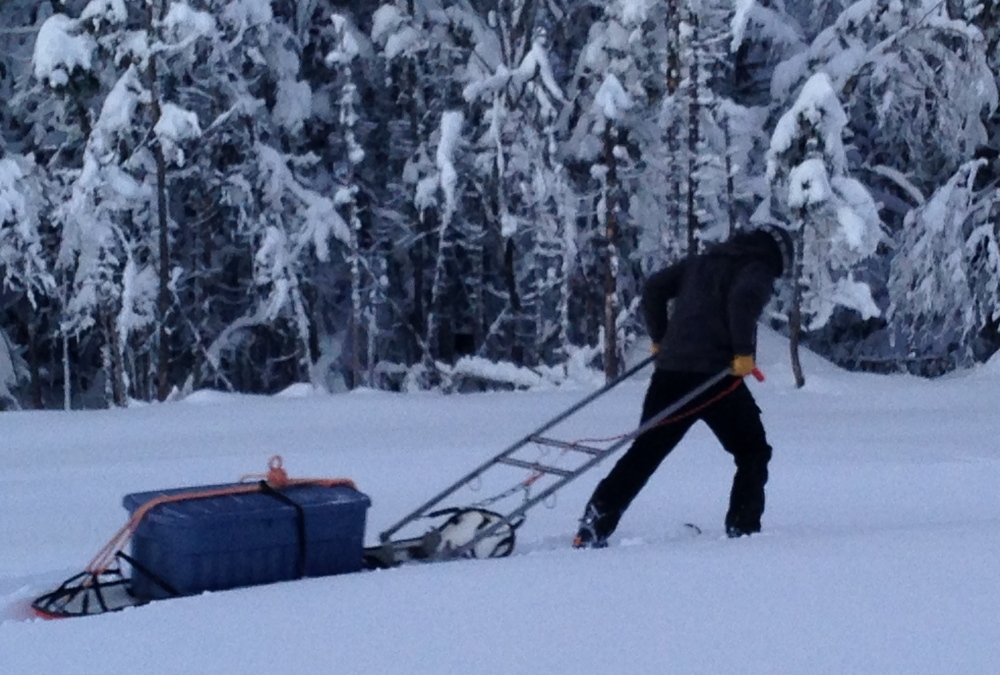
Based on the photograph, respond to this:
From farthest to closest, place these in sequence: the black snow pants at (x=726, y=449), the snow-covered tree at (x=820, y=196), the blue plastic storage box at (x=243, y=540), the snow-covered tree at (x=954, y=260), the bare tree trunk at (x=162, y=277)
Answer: the snow-covered tree at (x=954, y=260) → the bare tree trunk at (x=162, y=277) → the snow-covered tree at (x=820, y=196) → the black snow pants at (x=726, y=449) → the blue plastic storage box at (x=243, y=540)

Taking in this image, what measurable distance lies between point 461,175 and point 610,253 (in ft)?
8.12

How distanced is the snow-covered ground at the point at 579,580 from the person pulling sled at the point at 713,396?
0.77 ft

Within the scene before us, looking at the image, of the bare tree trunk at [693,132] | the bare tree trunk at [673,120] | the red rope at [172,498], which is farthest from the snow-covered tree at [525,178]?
the red rope at [172,498]

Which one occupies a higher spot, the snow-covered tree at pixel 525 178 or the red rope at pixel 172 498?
the snow-covered tree at pixel 525 178

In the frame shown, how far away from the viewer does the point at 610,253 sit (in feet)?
45.4

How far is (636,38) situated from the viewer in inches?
513

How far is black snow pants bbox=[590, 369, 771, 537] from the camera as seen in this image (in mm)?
4934

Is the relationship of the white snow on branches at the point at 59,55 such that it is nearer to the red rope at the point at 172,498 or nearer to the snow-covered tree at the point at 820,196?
the snow-covered tree at the point at 820,196

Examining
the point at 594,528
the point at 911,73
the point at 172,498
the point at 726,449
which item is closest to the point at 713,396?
the point at 726,449

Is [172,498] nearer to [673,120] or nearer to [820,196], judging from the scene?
[820,196]

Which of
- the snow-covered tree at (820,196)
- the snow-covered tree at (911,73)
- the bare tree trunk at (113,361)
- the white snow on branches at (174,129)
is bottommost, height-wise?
the bare tree trunk at (113,361)

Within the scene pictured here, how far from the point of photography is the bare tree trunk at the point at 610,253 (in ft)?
44.6

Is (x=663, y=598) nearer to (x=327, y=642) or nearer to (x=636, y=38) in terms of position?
(x=327, y=642)

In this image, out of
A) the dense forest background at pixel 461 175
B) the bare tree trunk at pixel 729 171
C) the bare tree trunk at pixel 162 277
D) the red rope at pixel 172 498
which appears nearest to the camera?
the red rope at pixel 172 498
